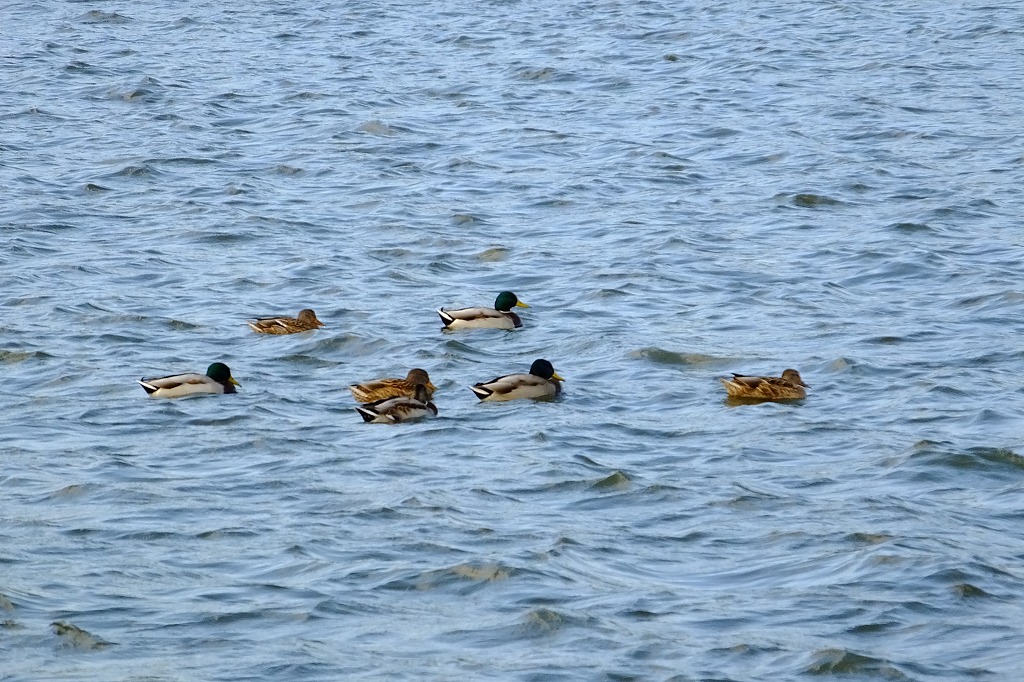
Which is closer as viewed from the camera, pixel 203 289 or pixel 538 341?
pixel 538 341

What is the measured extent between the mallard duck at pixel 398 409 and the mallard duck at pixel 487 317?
2246 millimetres

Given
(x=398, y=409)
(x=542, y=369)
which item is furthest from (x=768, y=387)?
(x=398, y=409)

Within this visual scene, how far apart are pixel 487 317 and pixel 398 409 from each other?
9.12 ft

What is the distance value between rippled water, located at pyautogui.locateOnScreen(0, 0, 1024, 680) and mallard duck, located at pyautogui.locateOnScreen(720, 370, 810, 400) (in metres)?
0.14

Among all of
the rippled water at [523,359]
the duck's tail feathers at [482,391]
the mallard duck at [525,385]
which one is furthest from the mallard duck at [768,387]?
the duck's tail feathers at [482,391]

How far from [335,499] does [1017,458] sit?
4.79m

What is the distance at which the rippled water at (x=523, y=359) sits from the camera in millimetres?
9977

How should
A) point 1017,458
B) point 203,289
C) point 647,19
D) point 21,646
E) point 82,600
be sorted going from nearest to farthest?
1. point 21,646
2. point 82,600
3. point 1017,458
4. point 203,289
5. point 647,19

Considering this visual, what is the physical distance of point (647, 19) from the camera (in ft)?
112

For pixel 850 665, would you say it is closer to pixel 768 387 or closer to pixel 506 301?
pixel 768 387

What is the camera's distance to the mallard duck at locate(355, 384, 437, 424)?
43.9 feet

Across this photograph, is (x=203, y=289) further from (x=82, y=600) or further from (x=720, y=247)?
(x=82, y=600)

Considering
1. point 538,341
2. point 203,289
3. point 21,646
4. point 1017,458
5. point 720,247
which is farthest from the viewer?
point 720,247

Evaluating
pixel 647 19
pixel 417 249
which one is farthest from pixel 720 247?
pixel 647 19
